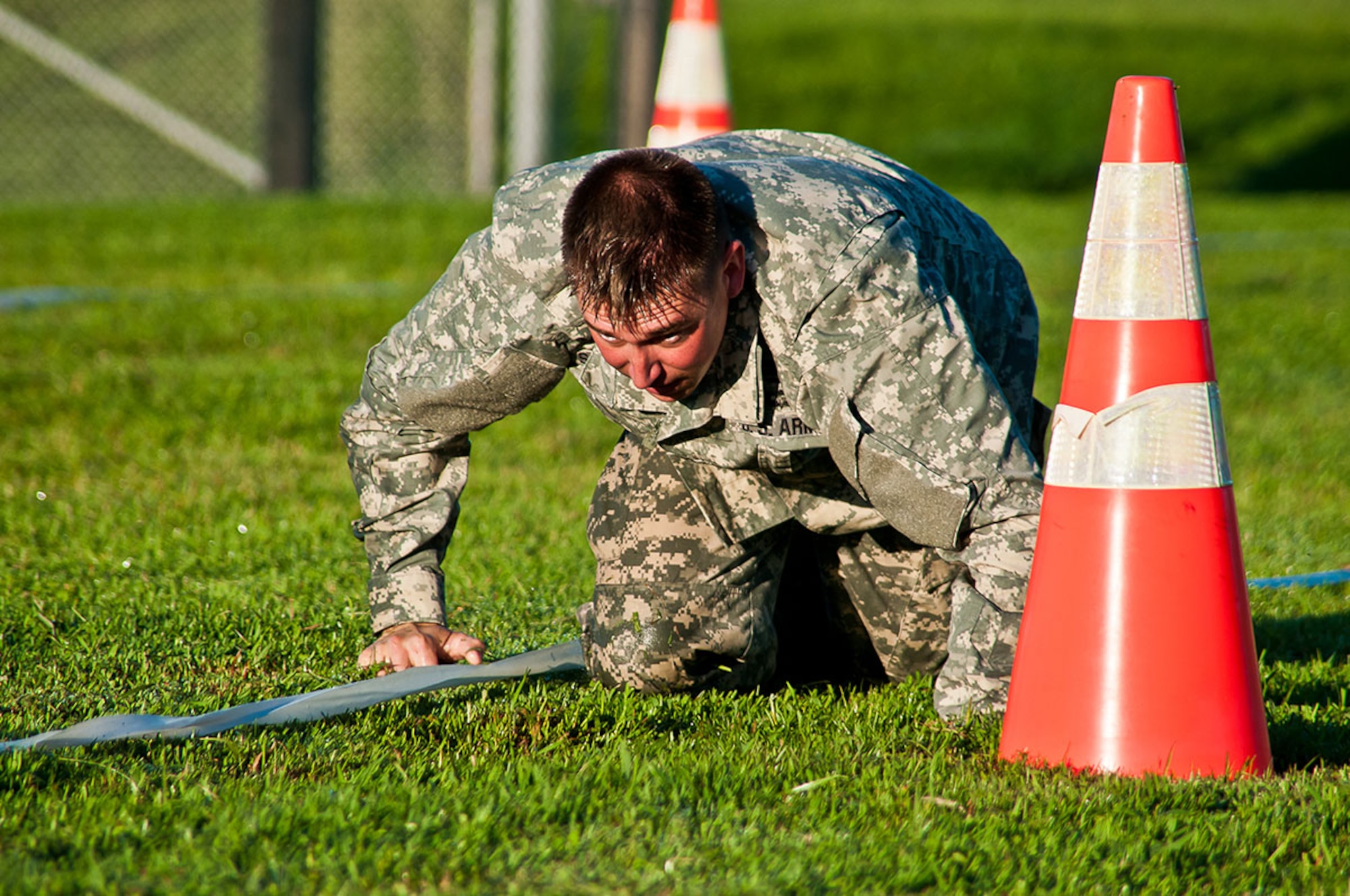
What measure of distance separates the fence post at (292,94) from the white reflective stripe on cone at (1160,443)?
11012 millimetres

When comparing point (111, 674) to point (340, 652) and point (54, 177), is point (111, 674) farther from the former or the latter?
point (54, 177)

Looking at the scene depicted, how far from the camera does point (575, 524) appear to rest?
5.11 m

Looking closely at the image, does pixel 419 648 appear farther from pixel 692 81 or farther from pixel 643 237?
pixel 692 81

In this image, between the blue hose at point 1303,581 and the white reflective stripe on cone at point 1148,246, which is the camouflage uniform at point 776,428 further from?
the blue hose at point 1303,581

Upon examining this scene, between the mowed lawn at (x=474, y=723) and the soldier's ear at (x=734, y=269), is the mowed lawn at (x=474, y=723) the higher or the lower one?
the lower one

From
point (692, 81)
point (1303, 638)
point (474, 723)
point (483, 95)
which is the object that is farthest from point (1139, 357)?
point (483, 95)

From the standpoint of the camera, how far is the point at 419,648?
11.4ft

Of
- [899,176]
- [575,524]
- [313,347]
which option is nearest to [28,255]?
[313,347]

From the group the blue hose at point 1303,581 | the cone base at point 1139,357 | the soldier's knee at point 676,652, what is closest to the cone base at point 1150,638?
the cone base at point 1139,357

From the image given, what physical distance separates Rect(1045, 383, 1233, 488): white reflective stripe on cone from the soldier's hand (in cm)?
148

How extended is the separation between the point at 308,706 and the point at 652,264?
43.6 inches

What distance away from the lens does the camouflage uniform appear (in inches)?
117

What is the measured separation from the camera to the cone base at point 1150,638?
271 cm

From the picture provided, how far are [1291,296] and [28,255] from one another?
8220 mm
